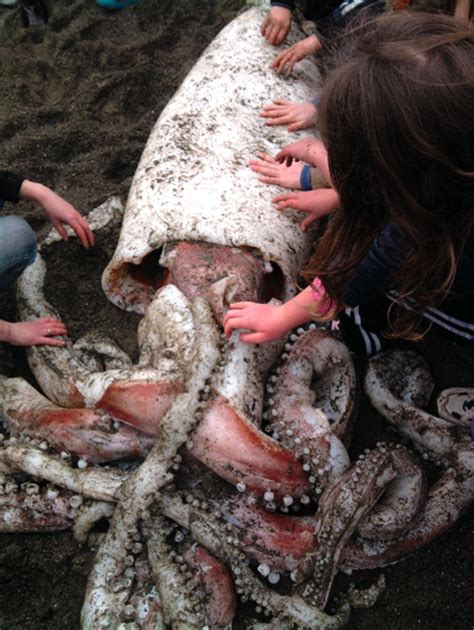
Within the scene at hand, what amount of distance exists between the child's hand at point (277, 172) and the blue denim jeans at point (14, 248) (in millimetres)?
1062

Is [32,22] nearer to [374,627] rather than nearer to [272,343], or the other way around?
[272,343]

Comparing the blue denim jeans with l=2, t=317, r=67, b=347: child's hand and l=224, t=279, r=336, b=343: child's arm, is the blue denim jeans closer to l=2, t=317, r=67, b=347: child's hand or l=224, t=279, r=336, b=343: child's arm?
l=2, t=317, r=67, b=347: child's hand

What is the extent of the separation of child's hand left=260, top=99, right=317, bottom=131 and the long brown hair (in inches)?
47.7

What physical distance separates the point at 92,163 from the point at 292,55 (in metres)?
1.26

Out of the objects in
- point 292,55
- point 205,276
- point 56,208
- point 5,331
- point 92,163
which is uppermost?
point 292,55

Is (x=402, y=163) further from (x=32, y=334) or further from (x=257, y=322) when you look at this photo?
(x=32, y=334)

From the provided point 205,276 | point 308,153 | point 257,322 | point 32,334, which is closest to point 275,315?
point 257,322

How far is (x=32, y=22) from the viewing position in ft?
15.6

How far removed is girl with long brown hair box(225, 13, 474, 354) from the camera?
1658 mm

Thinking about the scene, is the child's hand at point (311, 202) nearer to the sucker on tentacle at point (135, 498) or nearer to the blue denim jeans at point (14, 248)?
the sucker on tentacle at point (135, 498)

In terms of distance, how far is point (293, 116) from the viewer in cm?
324

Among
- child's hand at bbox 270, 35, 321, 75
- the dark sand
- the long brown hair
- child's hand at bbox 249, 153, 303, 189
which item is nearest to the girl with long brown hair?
the long brown hair

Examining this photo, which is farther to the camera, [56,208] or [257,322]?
[56,208]

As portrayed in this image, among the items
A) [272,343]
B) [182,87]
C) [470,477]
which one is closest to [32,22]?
[182,87]
